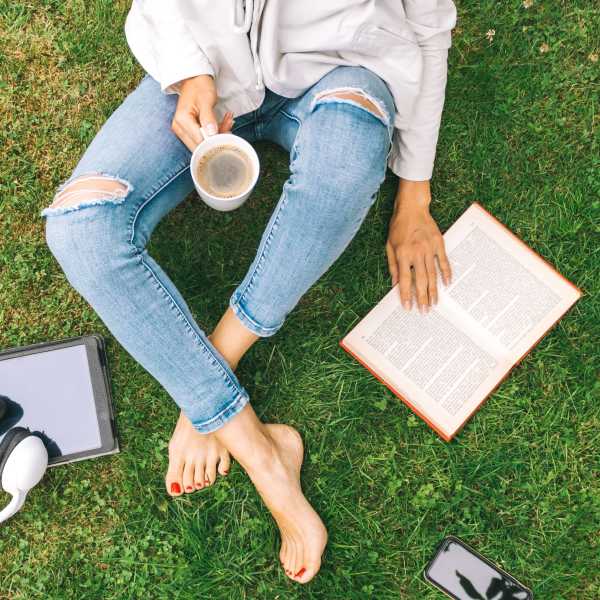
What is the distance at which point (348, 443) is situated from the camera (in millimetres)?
2432

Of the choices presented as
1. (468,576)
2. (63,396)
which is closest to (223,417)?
(63,396)

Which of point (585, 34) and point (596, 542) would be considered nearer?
point (596, 542)

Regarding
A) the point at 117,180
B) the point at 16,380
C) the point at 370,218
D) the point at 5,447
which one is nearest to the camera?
the point at 117,180

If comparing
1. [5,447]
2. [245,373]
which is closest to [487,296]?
[245,373]

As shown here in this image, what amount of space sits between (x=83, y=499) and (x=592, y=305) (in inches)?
83.8

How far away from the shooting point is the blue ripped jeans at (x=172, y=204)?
1.82 m

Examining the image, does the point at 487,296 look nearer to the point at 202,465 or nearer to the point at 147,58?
the point at 202,465

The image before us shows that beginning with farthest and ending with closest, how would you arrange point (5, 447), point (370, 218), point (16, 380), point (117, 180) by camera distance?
point (370, 218) → point (16, 380) → point (5, 447) → point (117, 180)

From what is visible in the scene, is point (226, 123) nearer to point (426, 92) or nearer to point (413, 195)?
point (426, 92)

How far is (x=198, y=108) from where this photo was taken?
1.79m

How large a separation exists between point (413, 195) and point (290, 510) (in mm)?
1261


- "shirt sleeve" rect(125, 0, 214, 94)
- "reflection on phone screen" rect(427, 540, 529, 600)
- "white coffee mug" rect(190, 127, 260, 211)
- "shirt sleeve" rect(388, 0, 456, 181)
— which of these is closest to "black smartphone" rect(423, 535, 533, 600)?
"reflection on phone screen" rect(427, 540, 529, 600)

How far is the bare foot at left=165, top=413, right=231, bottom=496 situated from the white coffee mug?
36.3 inches

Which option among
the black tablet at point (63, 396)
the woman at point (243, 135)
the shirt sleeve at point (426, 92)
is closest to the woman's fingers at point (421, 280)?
→ the shirt sleeve at point (426, 92)
